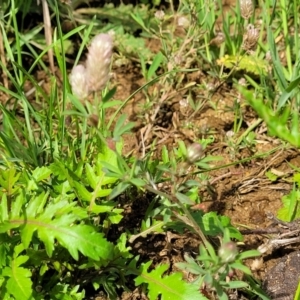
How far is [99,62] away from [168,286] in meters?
0.73

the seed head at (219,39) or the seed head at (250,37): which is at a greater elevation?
the seed head at (250,37)

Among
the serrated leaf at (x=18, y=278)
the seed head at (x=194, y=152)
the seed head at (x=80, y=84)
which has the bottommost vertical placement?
the serrated leaf at (x=18, y=278)

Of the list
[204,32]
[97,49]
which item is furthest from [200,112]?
[97,49]

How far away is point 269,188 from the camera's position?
2.17 m

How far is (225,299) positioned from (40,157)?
2.62 ft

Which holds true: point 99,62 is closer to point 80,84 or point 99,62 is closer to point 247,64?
point 80,84

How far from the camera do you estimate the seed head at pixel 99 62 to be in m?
1.16

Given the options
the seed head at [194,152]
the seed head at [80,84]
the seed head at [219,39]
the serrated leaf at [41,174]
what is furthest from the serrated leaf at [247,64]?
the seed head at [80,84]

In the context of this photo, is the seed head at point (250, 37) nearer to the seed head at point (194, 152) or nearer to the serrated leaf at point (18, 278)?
the seed head at point (194, 152)

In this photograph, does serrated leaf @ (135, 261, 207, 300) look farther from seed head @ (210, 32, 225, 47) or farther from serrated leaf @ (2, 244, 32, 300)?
seed head @ (210, 32, 225, 47)

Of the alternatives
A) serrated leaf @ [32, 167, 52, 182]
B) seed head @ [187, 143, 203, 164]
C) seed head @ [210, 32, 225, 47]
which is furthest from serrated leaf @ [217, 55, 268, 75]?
seed head @ [187, 143, 203, 164]

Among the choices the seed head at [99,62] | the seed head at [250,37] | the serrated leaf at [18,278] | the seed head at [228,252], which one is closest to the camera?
the seed head at [99,62]

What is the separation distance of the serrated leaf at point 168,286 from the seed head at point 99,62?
661 millimetres

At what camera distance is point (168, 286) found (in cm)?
163
